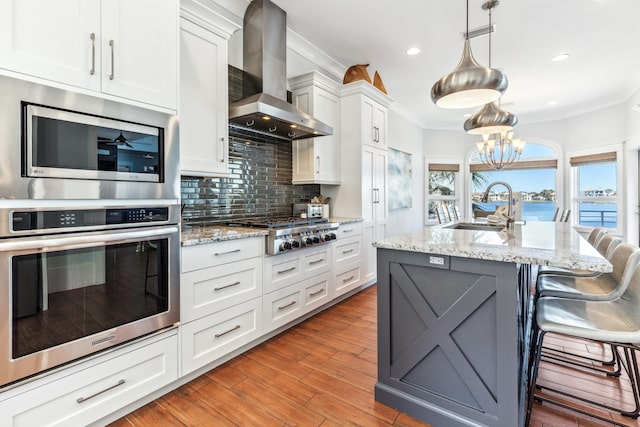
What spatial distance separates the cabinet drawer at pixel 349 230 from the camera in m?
3.39

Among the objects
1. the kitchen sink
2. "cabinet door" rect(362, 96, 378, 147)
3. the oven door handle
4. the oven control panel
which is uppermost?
"cabinet door" rect(362, 96, 378, 147)

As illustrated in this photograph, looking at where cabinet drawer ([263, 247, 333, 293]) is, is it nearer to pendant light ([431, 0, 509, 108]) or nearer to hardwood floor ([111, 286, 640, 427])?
hardwood floor ([111, 286, 640, 427])

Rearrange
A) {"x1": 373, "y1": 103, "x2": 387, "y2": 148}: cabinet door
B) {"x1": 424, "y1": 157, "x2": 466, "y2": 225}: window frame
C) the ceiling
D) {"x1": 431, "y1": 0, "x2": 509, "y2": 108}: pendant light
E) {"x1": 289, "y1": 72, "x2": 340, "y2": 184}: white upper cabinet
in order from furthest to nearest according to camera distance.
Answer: {"x1": 424, "y1": 157, "x2": 466, "y2": 225}: window frame
{"x1": 373, "y1": 103, "x2": 387, "y2": 148}: cabinet door
{"x1": 289, "y1": 72, "x2": 340, "y2": 184}: white upper cabinet
the ceiling
{"x1": 431, "y1": 0, "x2": 509, "y2": 108}: pendant light

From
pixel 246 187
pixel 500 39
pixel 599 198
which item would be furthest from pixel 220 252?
pixel 599 198

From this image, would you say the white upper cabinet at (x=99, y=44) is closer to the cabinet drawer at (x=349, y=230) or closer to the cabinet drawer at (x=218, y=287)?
the cabinet drawer at (x=218, y=287)

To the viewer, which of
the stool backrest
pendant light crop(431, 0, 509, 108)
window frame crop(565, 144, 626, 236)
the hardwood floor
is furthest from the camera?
window frame crop(565, 144, 626, 236)

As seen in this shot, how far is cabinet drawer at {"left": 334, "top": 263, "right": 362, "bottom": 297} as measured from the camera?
3356 millimetres

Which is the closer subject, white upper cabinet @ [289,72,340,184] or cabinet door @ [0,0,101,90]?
cabinet door @ [0,0,101,90]

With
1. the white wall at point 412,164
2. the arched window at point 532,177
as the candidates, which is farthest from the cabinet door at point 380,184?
the arched window at point 532,177

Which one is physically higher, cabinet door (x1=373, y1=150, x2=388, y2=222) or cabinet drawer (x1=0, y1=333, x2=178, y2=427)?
cabinet door (x1=373, y1=150, x2=388, y2=222)

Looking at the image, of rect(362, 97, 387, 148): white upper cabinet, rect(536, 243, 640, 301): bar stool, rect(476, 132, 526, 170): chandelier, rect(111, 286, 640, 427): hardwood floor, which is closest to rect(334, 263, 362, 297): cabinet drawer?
rect(111, 286, 640, 427): hardwood floor

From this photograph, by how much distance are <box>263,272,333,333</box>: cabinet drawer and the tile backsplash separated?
0.88 metres

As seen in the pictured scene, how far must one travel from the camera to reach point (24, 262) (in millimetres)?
1286

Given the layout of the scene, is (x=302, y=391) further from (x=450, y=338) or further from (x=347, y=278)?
(x=347, y=278)
